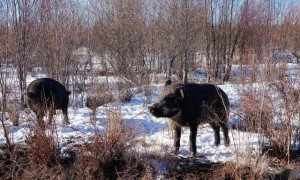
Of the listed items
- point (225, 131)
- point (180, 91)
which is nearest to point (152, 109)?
point (180, 91)

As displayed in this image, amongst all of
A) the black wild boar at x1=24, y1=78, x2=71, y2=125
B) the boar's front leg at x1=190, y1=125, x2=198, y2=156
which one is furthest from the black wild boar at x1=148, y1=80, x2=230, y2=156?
the black wild boar at x1=24, y1=78, x2=71, y2=125

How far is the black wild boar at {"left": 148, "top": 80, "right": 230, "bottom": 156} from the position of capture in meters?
5.05

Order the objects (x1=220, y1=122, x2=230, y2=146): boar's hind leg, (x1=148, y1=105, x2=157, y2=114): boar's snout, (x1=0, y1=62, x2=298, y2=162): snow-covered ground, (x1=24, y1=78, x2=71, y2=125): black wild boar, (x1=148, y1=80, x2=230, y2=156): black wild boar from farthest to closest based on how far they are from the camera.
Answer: (x1=24, y1=78, x2=71, y2=125): black wild boar → (x1=220, y1=122, x2=230, y2=146): boar's hind leg → (x1=0, y1=62, x2=298, y2=162): snow-covered ground → (x1=148, y1=80, x2=230, y2=156): black wild boar → (x1=148, y1=105, x2=157, y2=114): boar's snout

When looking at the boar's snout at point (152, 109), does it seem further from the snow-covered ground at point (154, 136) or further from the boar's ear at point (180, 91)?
the snow-covered ground at point (154, 136)

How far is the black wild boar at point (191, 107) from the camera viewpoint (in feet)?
16.6

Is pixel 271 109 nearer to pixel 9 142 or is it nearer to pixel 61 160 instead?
pixel 61 160

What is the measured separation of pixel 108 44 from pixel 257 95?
10.3 m

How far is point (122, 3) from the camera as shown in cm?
1470

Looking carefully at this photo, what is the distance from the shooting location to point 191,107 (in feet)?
16.9

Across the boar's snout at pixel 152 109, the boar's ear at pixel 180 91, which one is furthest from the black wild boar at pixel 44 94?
the boar's ear at pixel 180 91

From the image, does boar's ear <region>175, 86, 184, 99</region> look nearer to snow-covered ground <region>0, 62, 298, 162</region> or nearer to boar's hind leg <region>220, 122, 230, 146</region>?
snow-covered ground <region>0, 62, 298, 162</region>

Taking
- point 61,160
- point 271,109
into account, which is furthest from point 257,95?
point 61,160

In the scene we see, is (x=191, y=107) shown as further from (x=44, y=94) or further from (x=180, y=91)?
(x=44, y=94)

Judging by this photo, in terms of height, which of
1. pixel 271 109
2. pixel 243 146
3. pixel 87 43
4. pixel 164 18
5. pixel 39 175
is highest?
pixel 164 18
